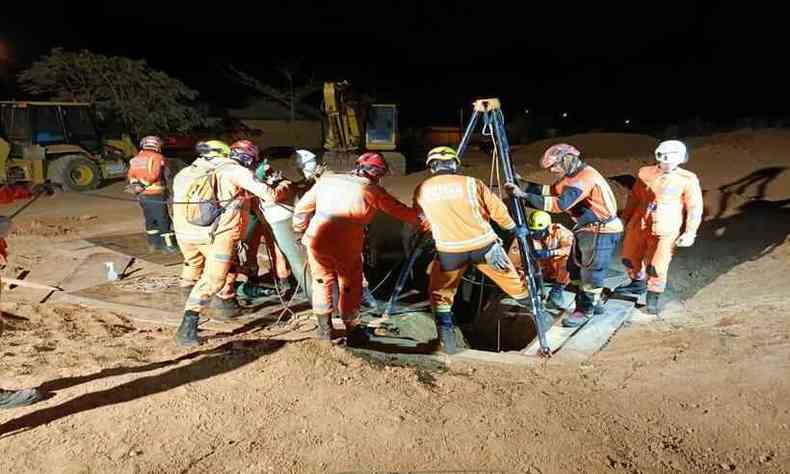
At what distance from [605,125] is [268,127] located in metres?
20.4

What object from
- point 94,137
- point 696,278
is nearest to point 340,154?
point 94,137

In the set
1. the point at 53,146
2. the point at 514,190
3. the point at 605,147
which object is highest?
the point at 605,147

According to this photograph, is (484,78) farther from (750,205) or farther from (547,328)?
(547,328)

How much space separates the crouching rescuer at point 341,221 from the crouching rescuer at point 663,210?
2431mm

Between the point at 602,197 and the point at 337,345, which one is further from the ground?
the point at 602,197

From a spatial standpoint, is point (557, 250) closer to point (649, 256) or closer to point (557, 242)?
point (557, 242)

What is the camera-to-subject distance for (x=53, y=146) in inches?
583

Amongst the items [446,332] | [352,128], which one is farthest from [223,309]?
[352,128]

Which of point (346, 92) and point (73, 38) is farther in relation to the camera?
point (73, 38)

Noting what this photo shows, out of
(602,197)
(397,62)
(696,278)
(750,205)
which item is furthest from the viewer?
(397,62)

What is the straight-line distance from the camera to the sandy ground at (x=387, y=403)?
320cm

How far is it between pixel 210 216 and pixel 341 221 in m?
1.18

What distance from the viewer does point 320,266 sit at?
16.7 feet

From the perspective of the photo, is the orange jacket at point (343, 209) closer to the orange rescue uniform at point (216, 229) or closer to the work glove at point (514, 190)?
the orange rescue uniform at point (216, 229)
